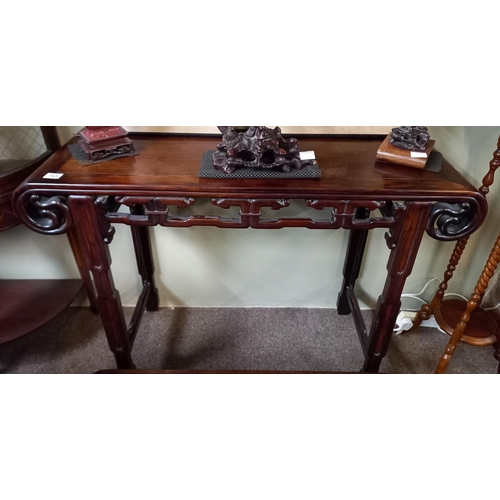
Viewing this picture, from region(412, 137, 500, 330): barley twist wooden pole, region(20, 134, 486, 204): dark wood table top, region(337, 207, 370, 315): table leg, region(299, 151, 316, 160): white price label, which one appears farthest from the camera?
region(337, 207, 370, 315): table leg

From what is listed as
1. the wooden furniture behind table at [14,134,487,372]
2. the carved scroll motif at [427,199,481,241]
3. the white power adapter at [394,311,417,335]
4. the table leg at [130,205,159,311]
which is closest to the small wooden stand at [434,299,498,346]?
the white power adapter at [394,311,417,335]

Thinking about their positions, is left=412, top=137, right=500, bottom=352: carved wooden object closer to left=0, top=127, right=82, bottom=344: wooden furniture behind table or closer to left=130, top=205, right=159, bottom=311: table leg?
left=130, top=205, right=159, bottom=311: table leg

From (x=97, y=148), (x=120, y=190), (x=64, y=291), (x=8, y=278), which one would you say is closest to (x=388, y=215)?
(x=120, y=190)

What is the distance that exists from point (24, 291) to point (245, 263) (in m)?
0.97

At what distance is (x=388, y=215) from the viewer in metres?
1.12

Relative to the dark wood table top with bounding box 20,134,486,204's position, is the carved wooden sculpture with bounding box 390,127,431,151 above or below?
above

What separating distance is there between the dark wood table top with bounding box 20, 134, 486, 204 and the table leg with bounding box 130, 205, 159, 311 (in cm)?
46

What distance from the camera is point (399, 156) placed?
113 cm

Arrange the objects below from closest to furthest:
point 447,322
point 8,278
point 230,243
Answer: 1. point 447,322
2. point 230,243
3. point 8,278

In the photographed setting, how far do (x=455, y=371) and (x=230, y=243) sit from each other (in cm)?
107

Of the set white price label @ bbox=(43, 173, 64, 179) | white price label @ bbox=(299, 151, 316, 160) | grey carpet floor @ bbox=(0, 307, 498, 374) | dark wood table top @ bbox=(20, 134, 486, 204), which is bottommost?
grey carpet floor @ bbox=(0, 307, 498, 374)

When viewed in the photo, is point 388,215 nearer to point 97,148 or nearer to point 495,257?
point 495,257

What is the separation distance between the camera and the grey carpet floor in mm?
1624

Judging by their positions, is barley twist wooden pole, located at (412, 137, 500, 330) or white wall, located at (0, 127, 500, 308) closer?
barley twist wooden pole, located at (412, 137, 500, 330)
